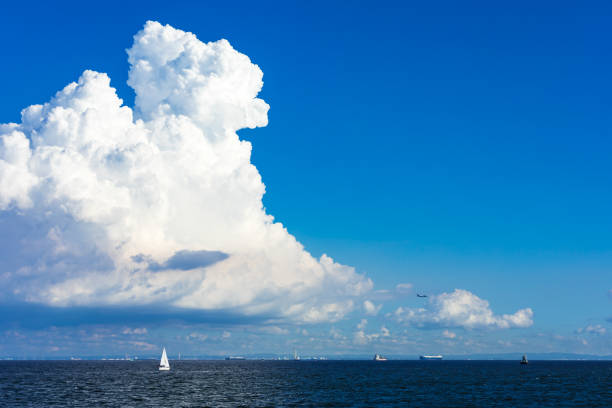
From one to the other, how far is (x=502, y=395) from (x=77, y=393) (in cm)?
11693

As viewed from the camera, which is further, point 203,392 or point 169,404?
point 203,392

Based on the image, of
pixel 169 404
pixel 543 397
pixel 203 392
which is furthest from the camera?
pixel 203 392

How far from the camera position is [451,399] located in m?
147

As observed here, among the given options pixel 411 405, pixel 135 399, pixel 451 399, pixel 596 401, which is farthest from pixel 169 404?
pixel 596 401

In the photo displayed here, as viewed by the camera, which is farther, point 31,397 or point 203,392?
point 203,392

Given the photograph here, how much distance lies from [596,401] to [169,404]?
103640 mm

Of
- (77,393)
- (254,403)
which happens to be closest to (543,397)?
(254,403)

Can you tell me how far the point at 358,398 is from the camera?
149m

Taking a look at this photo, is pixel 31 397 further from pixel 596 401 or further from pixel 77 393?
pixel 596 401

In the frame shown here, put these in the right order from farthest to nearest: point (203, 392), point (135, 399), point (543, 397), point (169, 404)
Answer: point (203, 392), point (543, 397), point (135, 399), point (169, 404)

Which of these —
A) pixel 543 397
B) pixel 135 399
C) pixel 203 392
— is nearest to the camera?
pixel 135 399

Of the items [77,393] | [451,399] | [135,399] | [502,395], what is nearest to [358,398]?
[451,399]

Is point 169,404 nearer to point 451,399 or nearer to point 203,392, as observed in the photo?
point 203,392

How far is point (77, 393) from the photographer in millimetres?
163750
